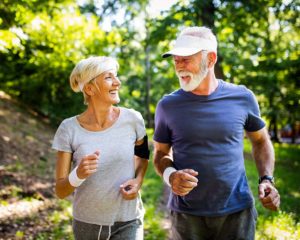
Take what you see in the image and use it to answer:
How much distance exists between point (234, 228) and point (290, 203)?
5.55m

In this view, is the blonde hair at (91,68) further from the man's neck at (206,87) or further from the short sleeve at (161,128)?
the man's neck at (206,87)

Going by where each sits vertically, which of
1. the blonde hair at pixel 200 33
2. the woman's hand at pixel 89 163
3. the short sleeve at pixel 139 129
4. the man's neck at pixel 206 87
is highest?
the blonde hair at pixel 200 33

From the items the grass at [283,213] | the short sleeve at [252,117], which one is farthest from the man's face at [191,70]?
the grass at [283,213]

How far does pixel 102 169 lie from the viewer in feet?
9.24

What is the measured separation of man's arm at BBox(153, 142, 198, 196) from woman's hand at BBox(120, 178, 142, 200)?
237 mm

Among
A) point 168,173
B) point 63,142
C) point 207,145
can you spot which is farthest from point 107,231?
point 207,145

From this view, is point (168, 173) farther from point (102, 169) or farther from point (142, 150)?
point (102, 169)

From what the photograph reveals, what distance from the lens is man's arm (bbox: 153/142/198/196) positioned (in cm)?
250

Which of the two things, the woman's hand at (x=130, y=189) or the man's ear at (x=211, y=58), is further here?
the man's ear at (x=211, y=58)

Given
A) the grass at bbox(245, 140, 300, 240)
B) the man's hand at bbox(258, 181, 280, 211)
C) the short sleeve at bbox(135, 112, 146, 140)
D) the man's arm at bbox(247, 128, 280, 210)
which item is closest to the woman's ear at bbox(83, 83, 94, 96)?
the short sleeve at bbox(135, 112, 146, 140)

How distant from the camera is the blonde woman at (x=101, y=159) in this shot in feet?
9.16

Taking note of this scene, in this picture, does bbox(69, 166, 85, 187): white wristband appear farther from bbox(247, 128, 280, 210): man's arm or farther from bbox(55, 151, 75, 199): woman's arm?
bbox(247, 128, 280, 210): man's arm

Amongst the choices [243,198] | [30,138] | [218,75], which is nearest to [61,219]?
[243,198]

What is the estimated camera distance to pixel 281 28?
14836 millimetres
